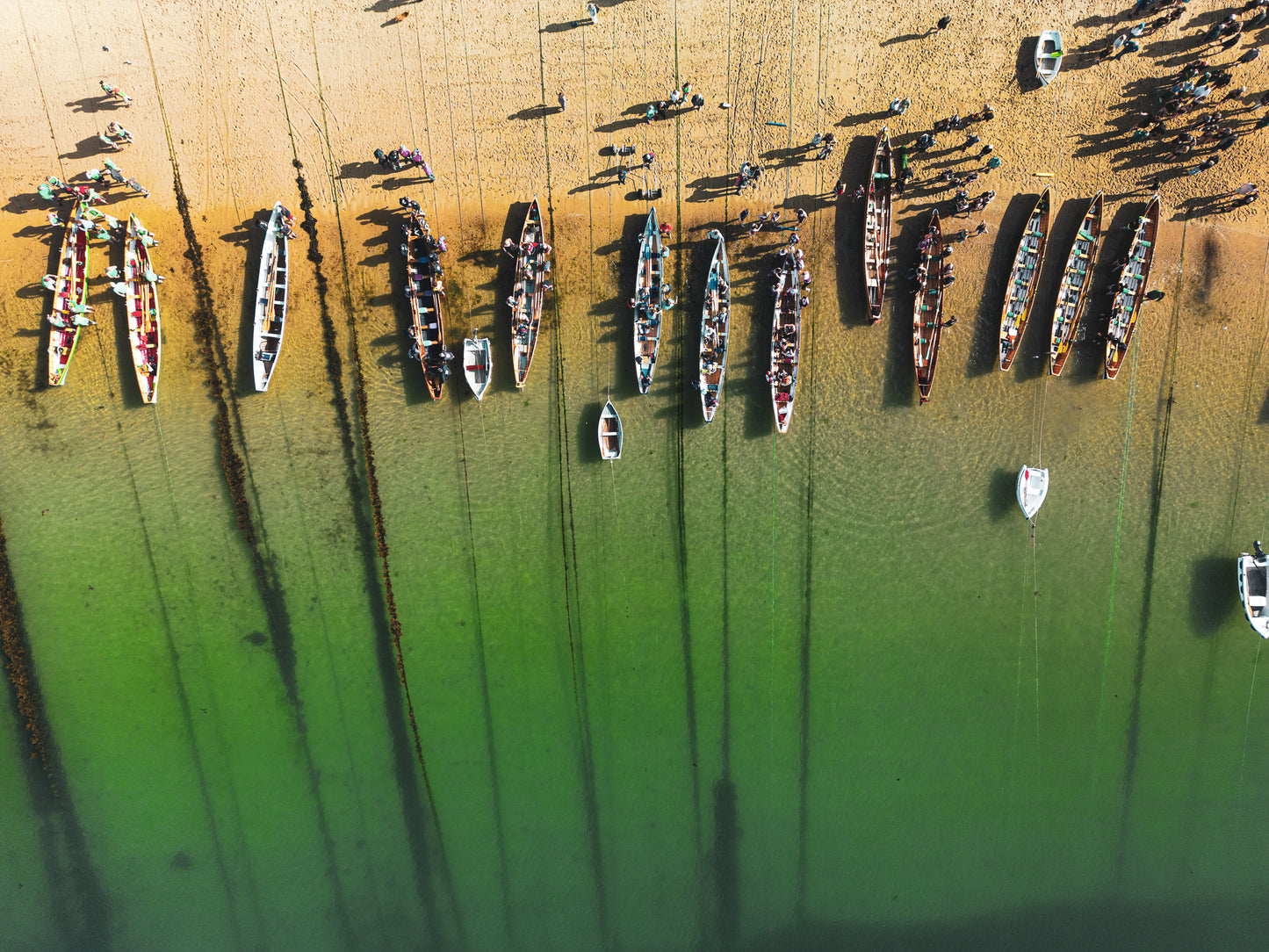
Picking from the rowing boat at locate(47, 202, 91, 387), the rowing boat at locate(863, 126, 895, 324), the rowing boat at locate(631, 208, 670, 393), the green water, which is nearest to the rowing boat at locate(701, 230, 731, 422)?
the green water

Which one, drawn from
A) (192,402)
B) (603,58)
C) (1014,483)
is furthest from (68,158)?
(1014,483)

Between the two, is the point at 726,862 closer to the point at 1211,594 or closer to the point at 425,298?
the point at 1211,594

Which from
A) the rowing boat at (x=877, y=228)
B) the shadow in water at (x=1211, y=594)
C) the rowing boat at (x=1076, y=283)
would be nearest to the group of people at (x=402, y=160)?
the rowing boat at (x=877, y=228)

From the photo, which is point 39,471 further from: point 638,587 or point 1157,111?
point 1157,111

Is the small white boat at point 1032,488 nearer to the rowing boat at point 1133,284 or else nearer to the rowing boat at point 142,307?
the rowing boat at point 1133,284

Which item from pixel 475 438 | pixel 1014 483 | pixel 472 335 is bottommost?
pixel 1014 483

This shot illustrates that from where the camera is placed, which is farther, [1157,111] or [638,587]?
[638,587]

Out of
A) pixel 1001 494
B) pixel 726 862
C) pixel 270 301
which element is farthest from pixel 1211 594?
pixel 270 301
